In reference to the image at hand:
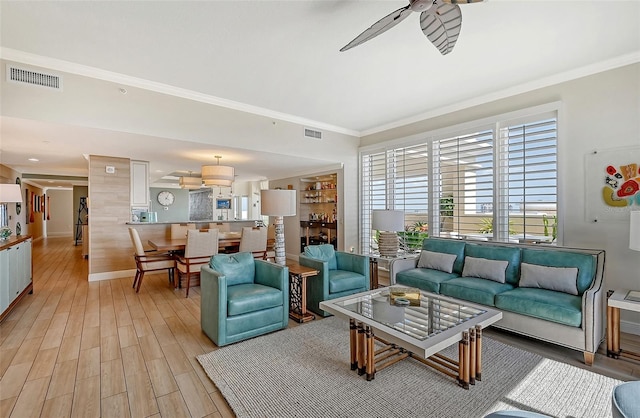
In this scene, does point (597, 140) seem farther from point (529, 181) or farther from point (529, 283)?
point (529, 283)

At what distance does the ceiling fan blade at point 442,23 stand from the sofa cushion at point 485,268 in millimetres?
2513

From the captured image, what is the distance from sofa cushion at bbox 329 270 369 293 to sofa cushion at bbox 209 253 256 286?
990 millimetres

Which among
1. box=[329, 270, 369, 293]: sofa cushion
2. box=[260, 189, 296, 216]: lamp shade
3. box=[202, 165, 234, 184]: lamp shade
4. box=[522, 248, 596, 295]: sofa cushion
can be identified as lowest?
box=[329, 270, 369, 293]: sofa cushion

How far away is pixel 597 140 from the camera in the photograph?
3.46 m

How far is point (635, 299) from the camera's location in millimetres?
2645

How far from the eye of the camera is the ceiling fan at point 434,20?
2.00 meters

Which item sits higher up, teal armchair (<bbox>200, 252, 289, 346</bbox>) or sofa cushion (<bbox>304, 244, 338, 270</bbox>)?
sofa cushion (<bbox>304, 244, 338, 270</bbox>)

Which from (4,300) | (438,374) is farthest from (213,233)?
(438,374)

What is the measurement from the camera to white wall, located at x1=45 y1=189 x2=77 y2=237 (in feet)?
45.7

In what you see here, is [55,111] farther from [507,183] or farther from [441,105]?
[507,183]

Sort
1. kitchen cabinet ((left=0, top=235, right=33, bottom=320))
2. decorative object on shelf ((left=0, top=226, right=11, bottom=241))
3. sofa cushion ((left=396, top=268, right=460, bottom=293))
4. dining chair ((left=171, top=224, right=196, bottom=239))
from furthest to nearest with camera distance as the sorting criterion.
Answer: dining chair ((left=171, top=224, right=196, bottom=239)) → decorative object on shelf ((left=0, top=226, right=11, bottom=241)) → sofa cushion ((left=396, top=268, right=460, bottom=293)) → kitchen cabinet ((left=0, top=235, right=33, bottom=320))

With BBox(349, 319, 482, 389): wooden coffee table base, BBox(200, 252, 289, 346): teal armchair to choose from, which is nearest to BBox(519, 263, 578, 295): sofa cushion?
BBox(349, 319, 482, 389): wooden coffee table base

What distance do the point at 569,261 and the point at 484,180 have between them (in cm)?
158

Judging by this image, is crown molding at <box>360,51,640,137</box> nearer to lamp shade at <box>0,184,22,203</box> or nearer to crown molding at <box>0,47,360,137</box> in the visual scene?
crown molding at <box>0,47,360,137</box>
